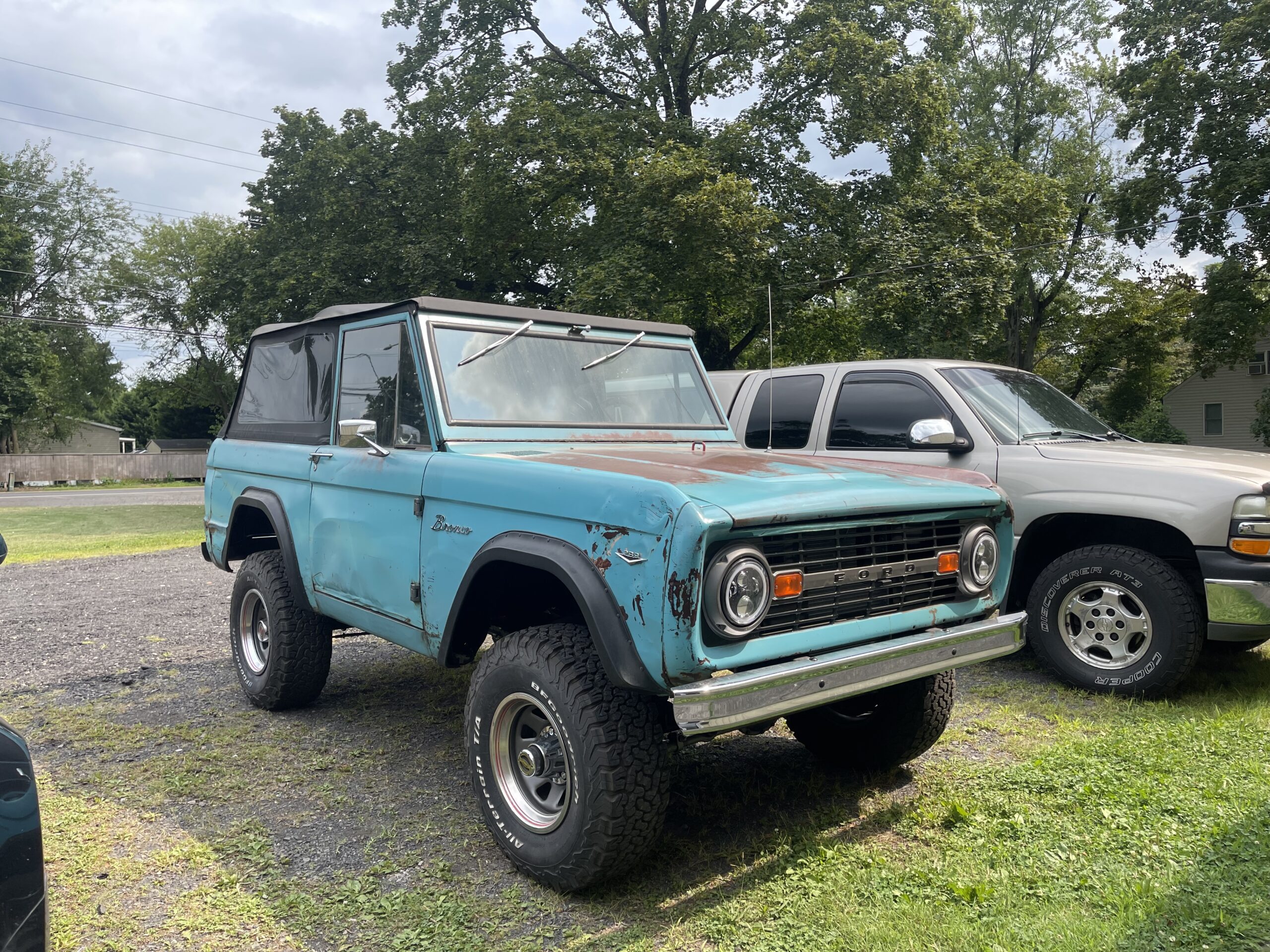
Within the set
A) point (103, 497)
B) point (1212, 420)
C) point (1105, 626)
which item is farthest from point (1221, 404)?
point (103, 497)

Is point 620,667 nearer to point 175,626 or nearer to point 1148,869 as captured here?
point 1148,869

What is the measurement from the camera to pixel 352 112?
24594 mm

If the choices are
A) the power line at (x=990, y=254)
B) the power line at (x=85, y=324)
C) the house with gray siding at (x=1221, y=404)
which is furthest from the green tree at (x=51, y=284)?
the house with gray siding at (x=1221, y=404)

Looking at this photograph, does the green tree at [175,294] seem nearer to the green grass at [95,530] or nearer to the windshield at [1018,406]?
the green grass at [95,530]

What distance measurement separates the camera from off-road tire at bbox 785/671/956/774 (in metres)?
3.94

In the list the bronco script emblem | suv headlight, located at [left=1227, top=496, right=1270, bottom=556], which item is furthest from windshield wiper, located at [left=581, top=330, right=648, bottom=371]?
suv headlight, located at [left=1227, top=496, right=1270, bottom=556]

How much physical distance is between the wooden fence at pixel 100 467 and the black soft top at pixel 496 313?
42493 mm

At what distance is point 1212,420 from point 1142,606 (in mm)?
40151

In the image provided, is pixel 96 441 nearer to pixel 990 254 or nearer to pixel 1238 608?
pixel 990 254

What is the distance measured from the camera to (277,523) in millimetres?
4918

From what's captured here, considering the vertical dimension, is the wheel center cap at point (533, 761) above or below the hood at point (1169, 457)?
below

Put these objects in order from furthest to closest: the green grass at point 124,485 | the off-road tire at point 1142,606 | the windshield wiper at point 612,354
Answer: the green grass at point 124,485
the off-road tire at point 1142,606
the windshield wiper at point 612,354

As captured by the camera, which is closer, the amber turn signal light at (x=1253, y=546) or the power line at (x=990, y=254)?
the amber turn signal light at (x=1253, y=546)

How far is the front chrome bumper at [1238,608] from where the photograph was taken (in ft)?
15.9
